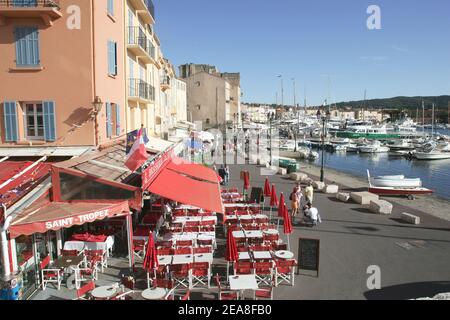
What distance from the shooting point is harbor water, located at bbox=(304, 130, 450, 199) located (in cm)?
4572

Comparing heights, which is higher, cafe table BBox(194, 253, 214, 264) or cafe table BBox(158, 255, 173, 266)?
cafe table BBox(194, 253, 214, 264)

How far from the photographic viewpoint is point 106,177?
11070 millimetres

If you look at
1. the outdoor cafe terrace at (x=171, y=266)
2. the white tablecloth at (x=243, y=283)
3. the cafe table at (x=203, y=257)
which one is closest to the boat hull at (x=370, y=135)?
the outdoor cafe terrace at (x=171, y=266)

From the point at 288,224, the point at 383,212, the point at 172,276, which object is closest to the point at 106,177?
the point at 172,276

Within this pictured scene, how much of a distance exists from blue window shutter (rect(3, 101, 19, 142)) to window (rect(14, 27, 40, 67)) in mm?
1569

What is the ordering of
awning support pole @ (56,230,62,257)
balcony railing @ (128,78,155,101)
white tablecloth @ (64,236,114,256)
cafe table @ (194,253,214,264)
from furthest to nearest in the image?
balcony railing @ (128,78,155,101)
awning support pole @ (56,230,62,257)
white tablecloth @ (64,236,114,256)
cafe table @ (194,253,214,264)

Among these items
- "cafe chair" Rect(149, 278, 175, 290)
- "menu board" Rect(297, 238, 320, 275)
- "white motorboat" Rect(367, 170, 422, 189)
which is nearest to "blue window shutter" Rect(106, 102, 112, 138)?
"cafe chair" Rect(149, 278, 175, 290)

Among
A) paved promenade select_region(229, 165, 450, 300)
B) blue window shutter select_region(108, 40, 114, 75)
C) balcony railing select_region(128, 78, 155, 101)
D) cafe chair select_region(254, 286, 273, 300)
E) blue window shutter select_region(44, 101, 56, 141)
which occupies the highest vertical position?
blue window shutter select_region(108, 40, 114, 75)

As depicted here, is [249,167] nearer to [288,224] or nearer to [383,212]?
[383,212]

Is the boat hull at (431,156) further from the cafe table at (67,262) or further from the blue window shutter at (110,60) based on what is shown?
the cafe table at (67,262)

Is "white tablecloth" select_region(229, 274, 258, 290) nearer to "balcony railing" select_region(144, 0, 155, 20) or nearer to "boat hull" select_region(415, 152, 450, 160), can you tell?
"balcony railing" select_region(144, 0, 155, 20)

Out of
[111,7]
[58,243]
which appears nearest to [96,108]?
[58,243]

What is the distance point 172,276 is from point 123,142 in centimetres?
975

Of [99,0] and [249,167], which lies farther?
[249,167]
